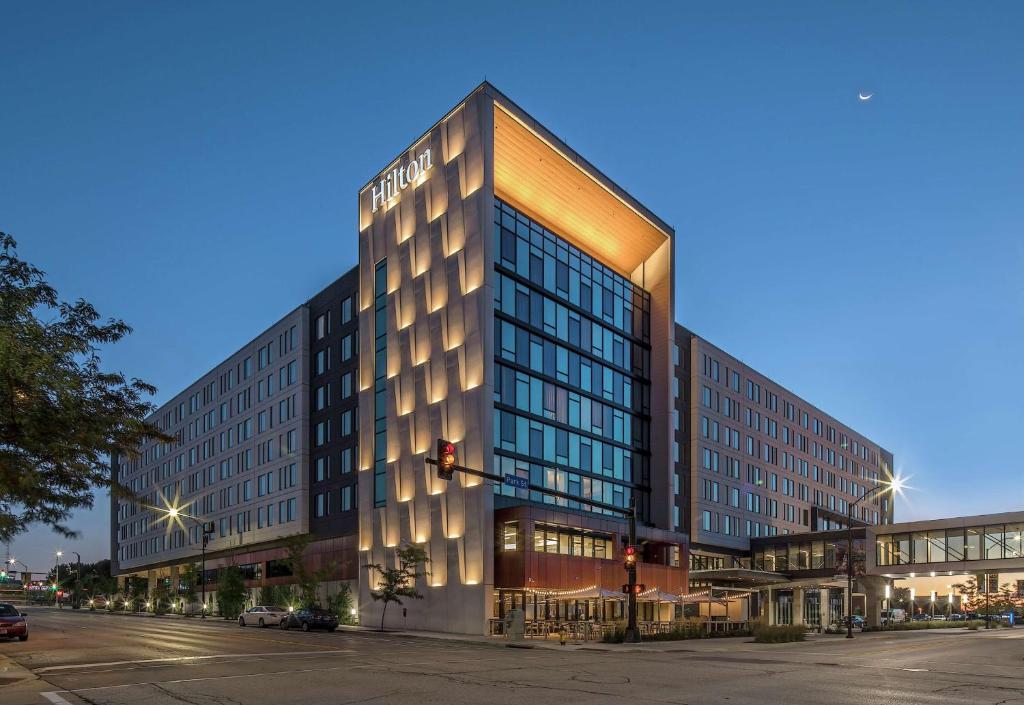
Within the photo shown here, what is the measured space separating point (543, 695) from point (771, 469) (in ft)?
284

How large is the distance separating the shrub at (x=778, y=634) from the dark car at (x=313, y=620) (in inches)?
956

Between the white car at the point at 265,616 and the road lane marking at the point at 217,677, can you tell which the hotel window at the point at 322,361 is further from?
the road lane marking at the point at 217,677

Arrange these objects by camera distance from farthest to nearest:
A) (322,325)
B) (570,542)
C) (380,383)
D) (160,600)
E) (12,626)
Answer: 1. (160,600)
2. (322,325)
3. (380,383)
4. (570,542)
5. (12,626)

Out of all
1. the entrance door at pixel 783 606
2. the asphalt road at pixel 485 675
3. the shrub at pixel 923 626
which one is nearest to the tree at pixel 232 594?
the asphalt road at pixel 485 675

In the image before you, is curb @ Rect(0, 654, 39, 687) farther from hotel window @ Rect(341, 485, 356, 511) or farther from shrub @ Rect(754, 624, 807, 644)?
hotel window @ Rect(341, 485, 356, 511)

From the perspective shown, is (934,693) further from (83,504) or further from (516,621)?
(516,621)

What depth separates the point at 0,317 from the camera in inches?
650

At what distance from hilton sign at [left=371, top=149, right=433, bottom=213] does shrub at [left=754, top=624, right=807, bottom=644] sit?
37235 mm

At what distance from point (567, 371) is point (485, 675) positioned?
42244mm

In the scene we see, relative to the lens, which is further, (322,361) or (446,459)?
(322,361)

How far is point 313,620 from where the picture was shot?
5109cm

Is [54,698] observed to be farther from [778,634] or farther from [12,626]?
[778,634]

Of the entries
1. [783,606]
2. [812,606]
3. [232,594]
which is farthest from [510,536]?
[783,606]

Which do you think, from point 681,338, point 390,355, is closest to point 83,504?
point 390,355
